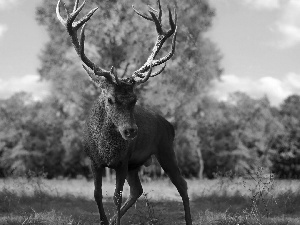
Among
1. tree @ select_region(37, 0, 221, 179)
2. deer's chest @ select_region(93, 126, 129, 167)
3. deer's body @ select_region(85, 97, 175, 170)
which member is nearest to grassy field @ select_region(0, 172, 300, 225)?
deer's body @ select_region(85, 97, 175, 170)

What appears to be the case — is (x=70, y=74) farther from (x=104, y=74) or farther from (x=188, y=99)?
(x=104, y=74)

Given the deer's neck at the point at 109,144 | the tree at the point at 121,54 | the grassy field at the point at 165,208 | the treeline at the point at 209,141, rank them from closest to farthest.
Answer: the deer's neck at the point at 109,144, the grassy field at the point at 165,208, the tree at the point at 121,54, the treeline at the point at 209,141

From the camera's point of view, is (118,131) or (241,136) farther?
(241,136)

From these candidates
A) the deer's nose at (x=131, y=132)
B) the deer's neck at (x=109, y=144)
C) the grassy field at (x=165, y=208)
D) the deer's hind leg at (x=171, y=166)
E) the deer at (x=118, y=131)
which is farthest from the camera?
the deer's hind leg at (x=171, y=166)

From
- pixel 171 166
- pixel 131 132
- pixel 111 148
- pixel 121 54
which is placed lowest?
pixel 171 166

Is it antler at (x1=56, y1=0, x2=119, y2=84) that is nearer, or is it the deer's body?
antler at (x1=56, y1=0, x2=119, y2=84)

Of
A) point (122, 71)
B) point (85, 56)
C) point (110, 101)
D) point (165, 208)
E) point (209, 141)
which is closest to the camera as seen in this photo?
point (110, 101)

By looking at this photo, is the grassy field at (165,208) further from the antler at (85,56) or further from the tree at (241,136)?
the tree at (241,136)

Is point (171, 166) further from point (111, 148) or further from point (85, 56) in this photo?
point (85, 56)

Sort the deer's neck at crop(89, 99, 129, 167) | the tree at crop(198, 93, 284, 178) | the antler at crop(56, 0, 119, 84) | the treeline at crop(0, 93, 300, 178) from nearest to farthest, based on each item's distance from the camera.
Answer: the antler at crop(56, 0, 119, 84) < the deer's neck at crop(89, 99, 129, 167) < the treeline at crop(0, 93, 300, 178) < the tree at crop(198, 93, 284, 178)

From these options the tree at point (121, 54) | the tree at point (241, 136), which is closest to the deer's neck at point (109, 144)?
the tree at point (121, 54)

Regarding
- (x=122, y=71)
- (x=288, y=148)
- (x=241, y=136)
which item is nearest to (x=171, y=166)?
(x=122, y=71)

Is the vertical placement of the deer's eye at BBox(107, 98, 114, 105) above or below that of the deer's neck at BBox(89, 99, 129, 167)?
above

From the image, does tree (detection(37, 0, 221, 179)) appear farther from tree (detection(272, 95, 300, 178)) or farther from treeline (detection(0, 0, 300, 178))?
tree (detection(272, 95, 300, 178))
